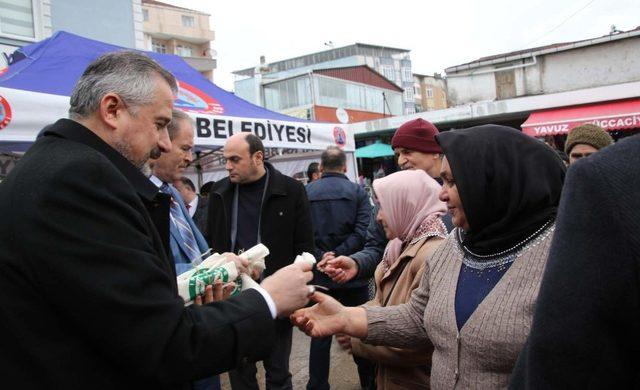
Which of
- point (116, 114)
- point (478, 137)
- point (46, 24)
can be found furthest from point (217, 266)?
point (46, 24)

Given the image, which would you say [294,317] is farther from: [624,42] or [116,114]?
[624,42]

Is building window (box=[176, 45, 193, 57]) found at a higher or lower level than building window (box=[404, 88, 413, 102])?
higher

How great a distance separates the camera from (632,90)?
12.5m

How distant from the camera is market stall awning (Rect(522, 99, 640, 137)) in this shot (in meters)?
12.0

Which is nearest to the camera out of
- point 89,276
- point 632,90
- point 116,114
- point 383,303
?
point 89,276

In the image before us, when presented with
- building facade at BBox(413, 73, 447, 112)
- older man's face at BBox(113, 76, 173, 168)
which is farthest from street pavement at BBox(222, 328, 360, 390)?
building facade at BBox(413, 73, 447, 112)

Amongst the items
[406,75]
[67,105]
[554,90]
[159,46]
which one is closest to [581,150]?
[67,105]

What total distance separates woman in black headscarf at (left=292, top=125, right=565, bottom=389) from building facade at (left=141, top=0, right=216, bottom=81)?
171 ft

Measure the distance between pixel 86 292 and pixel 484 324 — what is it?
46.5 inches

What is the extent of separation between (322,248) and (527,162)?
284 centimetres

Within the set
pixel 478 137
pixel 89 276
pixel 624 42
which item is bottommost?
pixel 89 276

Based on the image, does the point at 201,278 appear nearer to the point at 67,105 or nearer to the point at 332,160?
the point at 332,160

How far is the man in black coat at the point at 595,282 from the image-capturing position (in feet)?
2.01

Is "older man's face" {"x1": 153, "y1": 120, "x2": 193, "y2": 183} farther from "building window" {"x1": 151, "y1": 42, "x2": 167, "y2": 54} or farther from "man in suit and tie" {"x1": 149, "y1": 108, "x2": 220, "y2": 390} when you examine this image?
"building window" {"x1": 151, "y1": 42, "x2": 167, "y2": 54}
